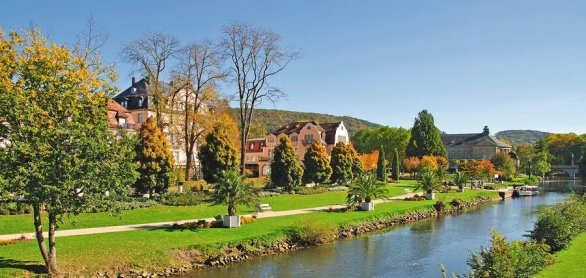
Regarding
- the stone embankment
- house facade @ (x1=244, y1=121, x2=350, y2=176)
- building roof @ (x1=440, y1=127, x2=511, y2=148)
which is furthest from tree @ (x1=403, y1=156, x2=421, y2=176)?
building roof @ (x1=440, y1=127, x2=511, y2=148)

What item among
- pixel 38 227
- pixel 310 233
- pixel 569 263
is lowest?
pixel 310 233

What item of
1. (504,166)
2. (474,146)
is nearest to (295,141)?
(504,166)

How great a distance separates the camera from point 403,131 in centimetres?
9950

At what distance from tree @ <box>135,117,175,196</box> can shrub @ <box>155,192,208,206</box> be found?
47.2 inches

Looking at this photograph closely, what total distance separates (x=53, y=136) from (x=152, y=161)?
59.7ft

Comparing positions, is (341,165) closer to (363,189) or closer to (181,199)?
(363,189)

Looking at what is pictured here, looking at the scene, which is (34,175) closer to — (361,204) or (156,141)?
(156,141)

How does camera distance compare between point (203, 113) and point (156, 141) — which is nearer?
point (156, 141)

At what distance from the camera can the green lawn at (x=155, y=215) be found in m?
23.1

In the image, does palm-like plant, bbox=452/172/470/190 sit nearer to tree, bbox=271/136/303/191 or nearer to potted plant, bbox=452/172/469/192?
potted plant, bbox=452/172/469/192

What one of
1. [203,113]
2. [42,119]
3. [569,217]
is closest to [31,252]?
[42,119]

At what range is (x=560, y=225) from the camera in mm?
20516

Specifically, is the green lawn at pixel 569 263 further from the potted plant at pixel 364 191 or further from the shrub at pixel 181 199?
the shrub at pixel 181 199

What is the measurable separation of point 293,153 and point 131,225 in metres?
21.4
